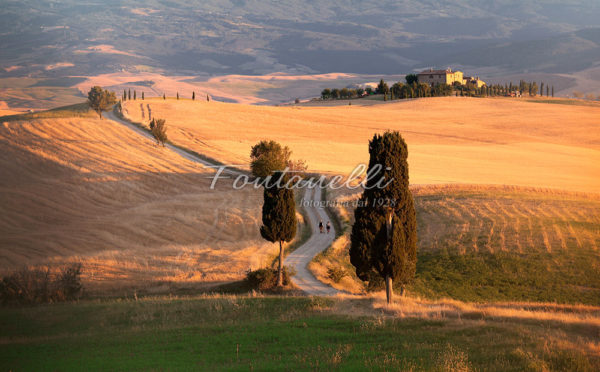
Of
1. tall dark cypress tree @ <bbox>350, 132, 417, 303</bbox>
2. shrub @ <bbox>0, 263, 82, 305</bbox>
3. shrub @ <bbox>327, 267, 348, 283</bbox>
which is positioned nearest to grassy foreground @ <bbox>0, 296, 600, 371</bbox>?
shrub @ <bbox>0, 263, 82, 305</bbox>

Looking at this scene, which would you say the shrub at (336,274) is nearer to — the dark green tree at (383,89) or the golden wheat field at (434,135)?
the golden wheat field at (434,135)

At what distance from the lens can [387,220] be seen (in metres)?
28.8

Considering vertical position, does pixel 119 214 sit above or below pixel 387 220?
below

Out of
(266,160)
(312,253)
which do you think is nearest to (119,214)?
(266,160)

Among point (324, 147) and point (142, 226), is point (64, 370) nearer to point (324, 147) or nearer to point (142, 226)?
point (142, 226)

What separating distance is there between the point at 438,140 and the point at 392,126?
55.1 feet

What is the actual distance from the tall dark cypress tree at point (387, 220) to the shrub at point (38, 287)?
15.8 meters

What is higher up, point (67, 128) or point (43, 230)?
point (67, 128)

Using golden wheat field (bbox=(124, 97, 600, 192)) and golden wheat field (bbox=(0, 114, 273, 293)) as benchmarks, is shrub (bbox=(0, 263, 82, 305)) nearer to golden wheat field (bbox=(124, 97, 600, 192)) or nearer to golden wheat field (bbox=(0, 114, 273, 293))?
Answer: golden wheat field (bbox=(0, 114, 273, 293))

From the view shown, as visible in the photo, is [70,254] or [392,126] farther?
[392,126]

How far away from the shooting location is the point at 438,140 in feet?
362

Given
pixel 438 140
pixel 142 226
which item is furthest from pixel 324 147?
pixel 142 226

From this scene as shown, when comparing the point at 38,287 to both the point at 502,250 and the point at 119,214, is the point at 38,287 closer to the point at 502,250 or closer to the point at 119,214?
the point at 119,214

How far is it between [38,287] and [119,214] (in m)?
22.6
